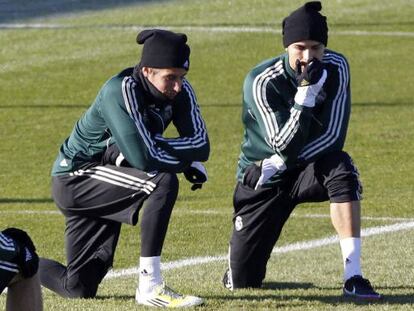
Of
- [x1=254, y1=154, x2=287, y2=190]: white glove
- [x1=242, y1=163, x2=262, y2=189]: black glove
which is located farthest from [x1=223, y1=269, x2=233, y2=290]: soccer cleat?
[x1=254, y1=154, x2=287, y2=190]: white glove

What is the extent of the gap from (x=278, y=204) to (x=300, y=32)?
1.17 m

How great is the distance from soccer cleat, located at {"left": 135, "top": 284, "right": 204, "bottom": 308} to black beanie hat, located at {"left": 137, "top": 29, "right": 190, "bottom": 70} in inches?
50.3

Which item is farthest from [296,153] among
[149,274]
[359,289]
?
[149,274]

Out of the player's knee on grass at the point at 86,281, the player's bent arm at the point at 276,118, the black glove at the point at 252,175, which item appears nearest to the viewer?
the player's bent arm at the point at 276,118

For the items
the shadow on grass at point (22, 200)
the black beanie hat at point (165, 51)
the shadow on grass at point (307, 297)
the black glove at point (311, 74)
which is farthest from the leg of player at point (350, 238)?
the shadow on grass at point (22, 200)

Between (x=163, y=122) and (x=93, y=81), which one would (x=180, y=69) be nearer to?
(x=163, y=122)

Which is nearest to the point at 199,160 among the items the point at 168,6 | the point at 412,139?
the point at 412,139

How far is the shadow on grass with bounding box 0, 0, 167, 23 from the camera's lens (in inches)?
1155

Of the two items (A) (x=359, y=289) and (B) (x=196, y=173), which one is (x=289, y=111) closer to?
(B) (x=196, y=173)

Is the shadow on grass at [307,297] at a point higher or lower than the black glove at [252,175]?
lower

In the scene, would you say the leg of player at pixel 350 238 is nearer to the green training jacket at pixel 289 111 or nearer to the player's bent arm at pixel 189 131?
the green training jacket at pixel 289 111

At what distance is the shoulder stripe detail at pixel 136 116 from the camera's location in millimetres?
8875

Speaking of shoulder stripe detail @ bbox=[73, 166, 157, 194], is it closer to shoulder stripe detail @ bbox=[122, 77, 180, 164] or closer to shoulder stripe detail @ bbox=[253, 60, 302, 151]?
shoulder stripe detail @ bbox=[122, 77, 180, 164]

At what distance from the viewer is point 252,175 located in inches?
379
